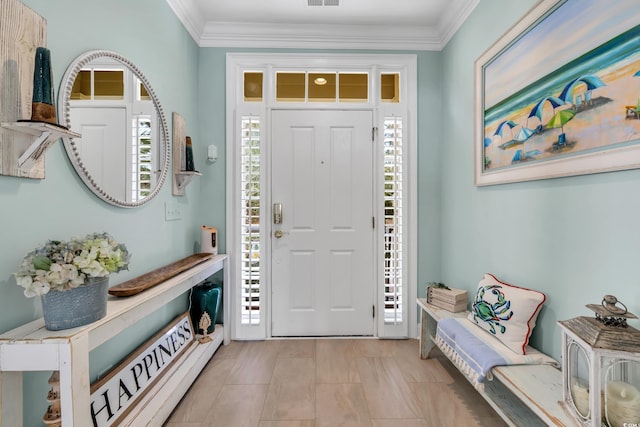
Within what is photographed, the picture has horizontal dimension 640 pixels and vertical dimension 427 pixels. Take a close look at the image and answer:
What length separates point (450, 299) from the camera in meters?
2.12

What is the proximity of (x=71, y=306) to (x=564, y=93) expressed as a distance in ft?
7.04

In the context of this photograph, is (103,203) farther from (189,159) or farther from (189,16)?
(189,16)

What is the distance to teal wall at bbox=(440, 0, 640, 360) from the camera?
1172 millimetres

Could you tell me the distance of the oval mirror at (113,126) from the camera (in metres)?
1.35

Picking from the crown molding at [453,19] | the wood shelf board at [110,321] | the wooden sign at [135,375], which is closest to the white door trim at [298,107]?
the crown molding at [453,19]

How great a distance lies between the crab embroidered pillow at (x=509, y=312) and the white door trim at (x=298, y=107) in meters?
1.03

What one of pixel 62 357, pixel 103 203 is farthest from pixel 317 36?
pixel 62 357

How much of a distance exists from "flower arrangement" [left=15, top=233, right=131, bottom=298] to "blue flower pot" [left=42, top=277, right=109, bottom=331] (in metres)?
0.03

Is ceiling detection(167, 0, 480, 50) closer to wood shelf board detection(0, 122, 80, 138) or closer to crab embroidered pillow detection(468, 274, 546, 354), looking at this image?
wood shelf board detection(0, 122, 80, 138)

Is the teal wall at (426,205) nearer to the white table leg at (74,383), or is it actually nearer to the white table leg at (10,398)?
the white table leg at (10,398)

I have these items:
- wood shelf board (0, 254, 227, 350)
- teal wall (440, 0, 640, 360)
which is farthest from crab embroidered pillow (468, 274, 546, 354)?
wood shelf board (0, 254, 227, 350)

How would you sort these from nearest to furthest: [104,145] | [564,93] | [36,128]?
[36,128]
[564,93]
[104,145]

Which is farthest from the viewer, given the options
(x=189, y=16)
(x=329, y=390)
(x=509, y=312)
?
(x=189, y=16)

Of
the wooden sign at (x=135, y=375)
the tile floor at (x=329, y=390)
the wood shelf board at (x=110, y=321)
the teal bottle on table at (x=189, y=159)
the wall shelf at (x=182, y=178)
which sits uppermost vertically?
the teal bottle on table at (x=189, y=159)
